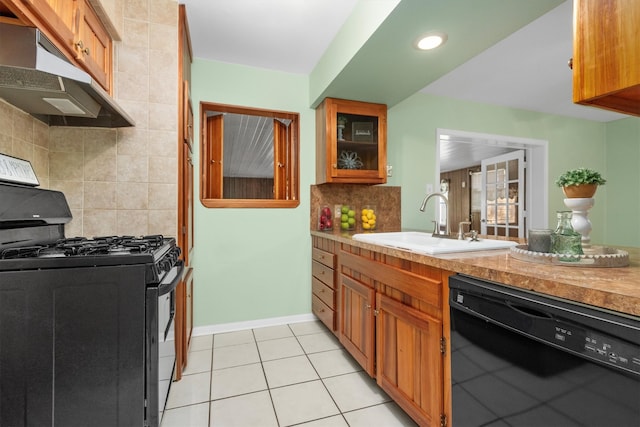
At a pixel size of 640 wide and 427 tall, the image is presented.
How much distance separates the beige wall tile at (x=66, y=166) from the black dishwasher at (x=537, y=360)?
209 cm

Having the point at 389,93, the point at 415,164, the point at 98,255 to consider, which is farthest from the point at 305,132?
the point at 98,255

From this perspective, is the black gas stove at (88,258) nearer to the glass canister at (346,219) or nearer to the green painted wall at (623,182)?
the glass canister at (346,219)

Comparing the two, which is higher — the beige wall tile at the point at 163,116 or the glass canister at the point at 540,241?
the beige wall tile at the point at 163,116

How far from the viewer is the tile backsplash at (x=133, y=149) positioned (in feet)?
5.64

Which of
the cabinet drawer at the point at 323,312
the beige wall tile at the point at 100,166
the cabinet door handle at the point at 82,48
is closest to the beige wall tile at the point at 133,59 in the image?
the cabinet door handle at the point at 82,48

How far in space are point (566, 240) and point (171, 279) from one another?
1.53 meters

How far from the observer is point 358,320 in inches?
72.6

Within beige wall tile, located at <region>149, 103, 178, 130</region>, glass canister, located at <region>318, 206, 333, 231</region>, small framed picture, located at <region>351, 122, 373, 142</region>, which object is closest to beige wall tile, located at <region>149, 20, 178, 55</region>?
beige wall tile, located at <region>149, 103, 178, 130</region>

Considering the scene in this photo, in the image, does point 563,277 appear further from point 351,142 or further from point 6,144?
point 6,144

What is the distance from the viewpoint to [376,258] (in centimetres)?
166

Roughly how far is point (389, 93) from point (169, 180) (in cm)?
186

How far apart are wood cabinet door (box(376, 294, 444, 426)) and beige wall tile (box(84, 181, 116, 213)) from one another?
1691 millimetres

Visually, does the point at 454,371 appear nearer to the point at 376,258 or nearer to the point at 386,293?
the point at 386,293

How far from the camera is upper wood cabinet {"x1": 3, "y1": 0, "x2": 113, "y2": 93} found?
1.08 m
